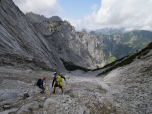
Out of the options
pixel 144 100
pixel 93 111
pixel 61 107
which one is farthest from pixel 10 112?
pixel 144 100

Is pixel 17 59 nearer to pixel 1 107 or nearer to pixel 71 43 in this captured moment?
pixel 1 107

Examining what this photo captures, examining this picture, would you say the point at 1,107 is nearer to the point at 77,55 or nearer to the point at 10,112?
the point at 10,112

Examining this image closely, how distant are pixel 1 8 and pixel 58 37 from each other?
152 metres

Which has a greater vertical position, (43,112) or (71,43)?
(71,43)

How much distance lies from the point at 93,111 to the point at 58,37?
18067 cm

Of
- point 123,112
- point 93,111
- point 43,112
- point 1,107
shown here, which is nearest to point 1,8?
point 1,107

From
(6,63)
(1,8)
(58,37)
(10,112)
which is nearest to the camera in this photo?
(10,112)

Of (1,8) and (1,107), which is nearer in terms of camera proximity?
(1,107)

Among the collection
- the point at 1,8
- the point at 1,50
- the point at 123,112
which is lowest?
the point at 123,112

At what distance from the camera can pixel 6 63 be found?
59.0ft

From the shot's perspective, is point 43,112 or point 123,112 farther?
point 123,112

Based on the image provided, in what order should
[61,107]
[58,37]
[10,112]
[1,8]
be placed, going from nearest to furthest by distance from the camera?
[10,112] < [61,107] < [1,8] < [58,37]

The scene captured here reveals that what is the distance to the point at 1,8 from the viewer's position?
27828 millimetres

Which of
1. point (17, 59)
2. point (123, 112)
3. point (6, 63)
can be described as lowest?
point (123, 112)
